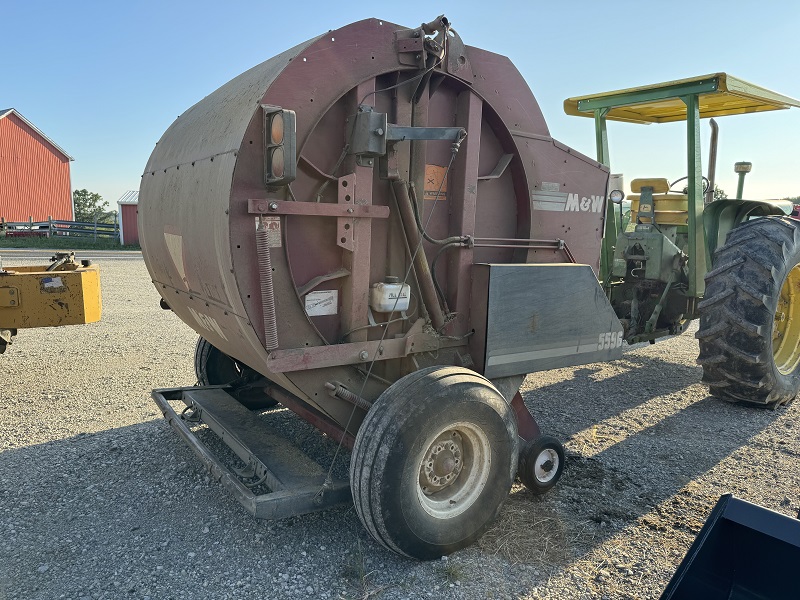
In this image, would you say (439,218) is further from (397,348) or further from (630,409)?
(630,409)

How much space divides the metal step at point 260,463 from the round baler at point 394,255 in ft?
0.84

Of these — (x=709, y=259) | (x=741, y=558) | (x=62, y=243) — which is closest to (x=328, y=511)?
(x=741, y=558)

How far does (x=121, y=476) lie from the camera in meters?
4.03

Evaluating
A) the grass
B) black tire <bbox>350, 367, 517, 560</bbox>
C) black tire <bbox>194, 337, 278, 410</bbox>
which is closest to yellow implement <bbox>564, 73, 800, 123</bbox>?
black tire <bbox>350, 367, 517, 560</bbox>

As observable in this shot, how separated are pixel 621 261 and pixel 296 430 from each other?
3.92m

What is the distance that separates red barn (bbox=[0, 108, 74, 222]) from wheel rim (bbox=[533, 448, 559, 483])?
30.4 metres

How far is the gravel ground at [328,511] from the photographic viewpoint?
2.98 metres

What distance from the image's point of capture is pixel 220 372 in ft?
16.7

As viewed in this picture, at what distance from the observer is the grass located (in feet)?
77.7

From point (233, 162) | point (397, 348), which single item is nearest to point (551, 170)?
point (397, 348)

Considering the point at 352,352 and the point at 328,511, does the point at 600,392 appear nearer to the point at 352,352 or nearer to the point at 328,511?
the point at 328,511

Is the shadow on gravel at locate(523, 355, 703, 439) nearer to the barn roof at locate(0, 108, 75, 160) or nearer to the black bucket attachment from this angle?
the black bucket attachment

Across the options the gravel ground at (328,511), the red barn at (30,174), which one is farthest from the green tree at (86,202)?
the gravel ground at (328,511)

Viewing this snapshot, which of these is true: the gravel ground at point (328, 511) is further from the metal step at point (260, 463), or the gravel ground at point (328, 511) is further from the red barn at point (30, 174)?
the red barn at point (30, 174)
